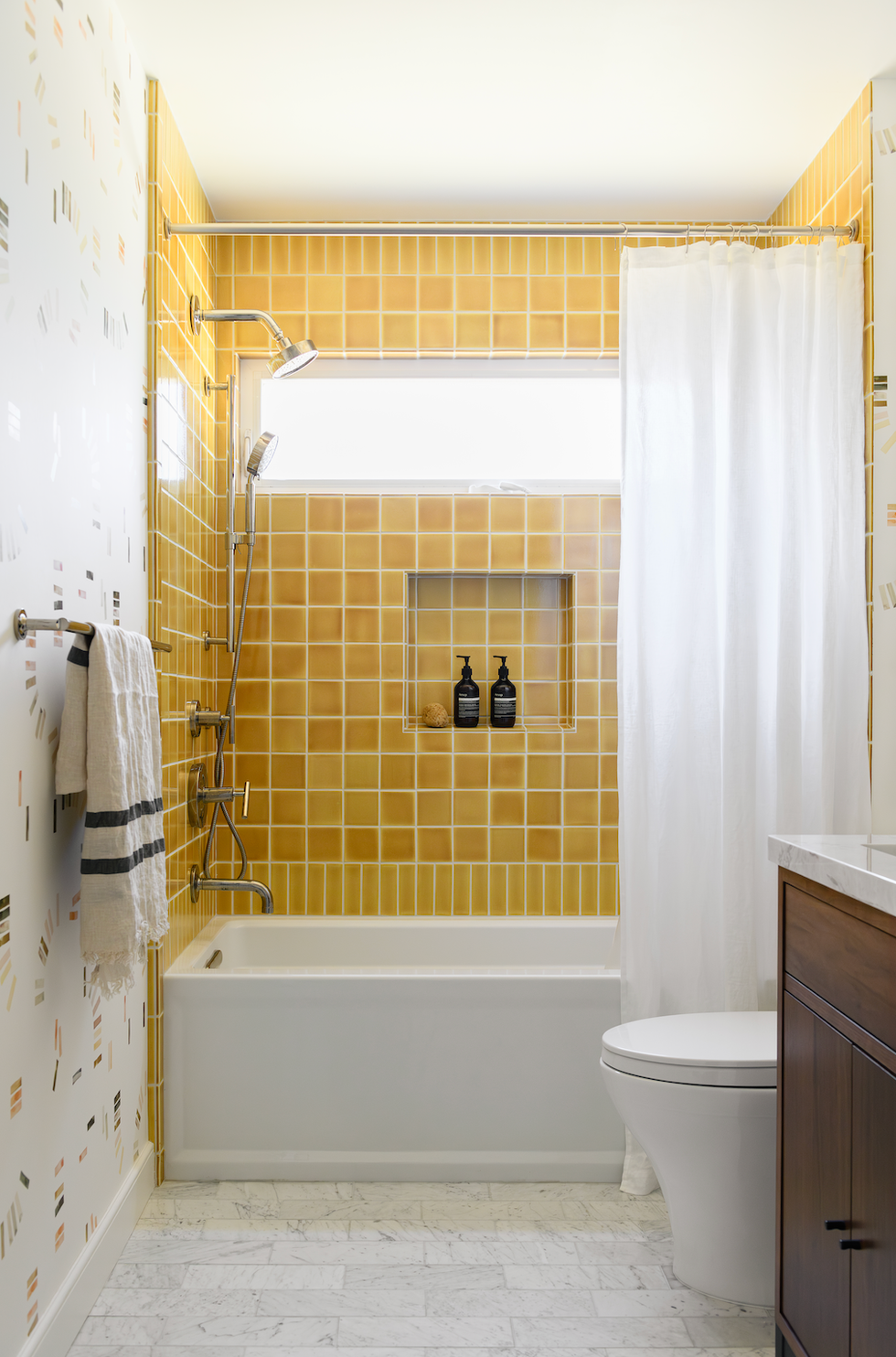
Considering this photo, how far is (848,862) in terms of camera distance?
4.39 ft

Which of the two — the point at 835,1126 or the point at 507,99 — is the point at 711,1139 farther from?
the point at 507,99

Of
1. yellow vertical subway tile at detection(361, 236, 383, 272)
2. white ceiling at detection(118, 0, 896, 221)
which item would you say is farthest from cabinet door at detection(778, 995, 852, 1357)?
yellow vertical subway tile at detection(361, 236, 383, 272)

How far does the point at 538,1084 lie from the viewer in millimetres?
2322

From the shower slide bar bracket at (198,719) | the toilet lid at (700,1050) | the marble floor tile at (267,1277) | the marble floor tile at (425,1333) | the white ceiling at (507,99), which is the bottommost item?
the marble floor tile at (267,1277)

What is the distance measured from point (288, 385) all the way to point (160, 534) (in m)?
1.03

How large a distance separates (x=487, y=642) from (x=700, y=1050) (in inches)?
61.3

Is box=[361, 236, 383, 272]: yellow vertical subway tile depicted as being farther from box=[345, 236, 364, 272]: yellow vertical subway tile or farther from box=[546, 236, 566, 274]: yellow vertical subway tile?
box=[546, 236, 566, 274]: yellow vertical subway tile

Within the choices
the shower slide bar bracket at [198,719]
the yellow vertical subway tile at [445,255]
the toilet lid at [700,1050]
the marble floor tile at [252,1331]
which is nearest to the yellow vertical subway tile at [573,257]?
the yellow vertical subway tile at [445,255]

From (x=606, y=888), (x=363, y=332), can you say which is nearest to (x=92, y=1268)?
(x=606, y=888)

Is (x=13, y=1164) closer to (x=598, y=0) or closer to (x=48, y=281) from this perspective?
(x=48, y=281)

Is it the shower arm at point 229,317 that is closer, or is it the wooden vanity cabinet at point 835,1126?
the wooden vanity cabinet at point 835,1126

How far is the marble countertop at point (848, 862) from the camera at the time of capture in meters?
1.22

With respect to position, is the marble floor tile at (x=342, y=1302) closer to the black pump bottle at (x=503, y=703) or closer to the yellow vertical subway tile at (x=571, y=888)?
the yellow vertical subway tile at (x=571, y=888)

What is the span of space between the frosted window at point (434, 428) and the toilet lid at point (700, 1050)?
1.77 meters
